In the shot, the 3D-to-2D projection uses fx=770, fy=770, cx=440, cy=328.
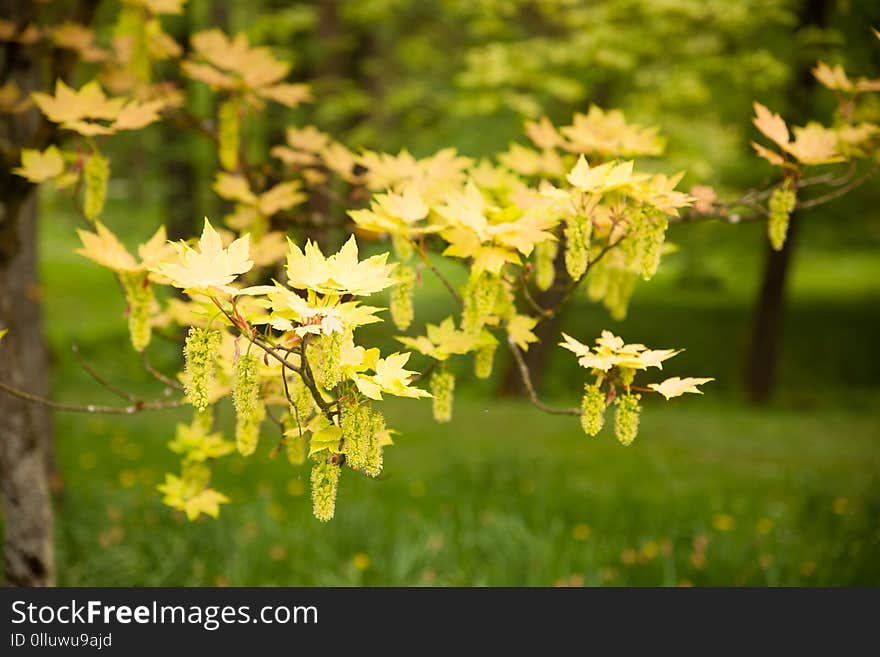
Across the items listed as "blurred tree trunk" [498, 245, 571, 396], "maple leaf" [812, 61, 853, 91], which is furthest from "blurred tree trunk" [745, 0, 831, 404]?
"maple leaf" [812, 61, 853, 91]

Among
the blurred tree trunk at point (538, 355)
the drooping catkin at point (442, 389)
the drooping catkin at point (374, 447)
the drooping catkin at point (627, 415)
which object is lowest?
the drooping catkin at point (374, 447)

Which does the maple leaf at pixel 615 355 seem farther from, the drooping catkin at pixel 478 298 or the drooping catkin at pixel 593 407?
the drooping catkin at pixel 478 298

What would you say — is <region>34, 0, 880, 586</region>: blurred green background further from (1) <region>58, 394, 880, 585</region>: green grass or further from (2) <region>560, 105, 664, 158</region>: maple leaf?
(2) <region>560, 105, 664, 158</region>: maple leaf

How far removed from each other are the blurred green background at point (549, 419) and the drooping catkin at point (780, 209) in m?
0.10

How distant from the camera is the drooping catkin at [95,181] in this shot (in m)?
2.10

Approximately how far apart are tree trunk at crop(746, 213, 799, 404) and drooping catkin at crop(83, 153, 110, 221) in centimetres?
837

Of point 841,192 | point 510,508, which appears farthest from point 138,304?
point 510,508

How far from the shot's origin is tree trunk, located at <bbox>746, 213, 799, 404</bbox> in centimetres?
937

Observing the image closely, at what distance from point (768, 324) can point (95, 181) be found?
921 centimetres

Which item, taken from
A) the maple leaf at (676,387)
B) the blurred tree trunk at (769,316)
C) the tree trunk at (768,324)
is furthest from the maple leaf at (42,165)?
the tree trunk at (768,324)

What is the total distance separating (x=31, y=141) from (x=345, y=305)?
169cm

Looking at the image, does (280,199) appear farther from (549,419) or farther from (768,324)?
(768,324)
